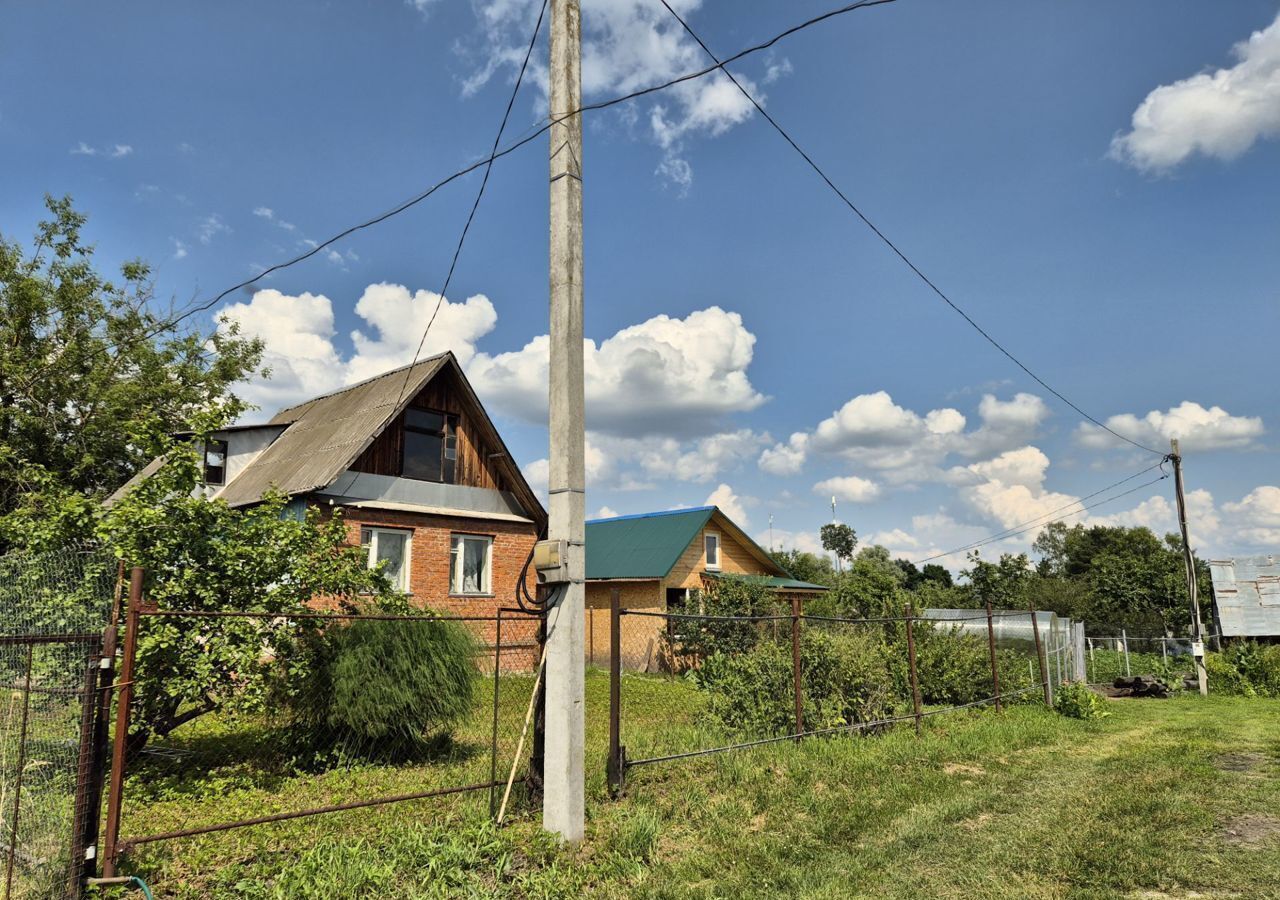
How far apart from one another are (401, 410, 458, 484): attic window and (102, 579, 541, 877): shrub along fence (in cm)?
845

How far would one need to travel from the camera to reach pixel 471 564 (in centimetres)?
1769

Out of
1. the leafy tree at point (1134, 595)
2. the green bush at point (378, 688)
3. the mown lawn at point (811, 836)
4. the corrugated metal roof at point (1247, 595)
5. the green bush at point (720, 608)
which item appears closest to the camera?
the mown lawn at point (811, 836)

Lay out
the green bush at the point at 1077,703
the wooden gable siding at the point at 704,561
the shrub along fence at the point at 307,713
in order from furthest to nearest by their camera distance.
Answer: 1. the wooden gable siding at the point at 704,561
2. the green bush at the point at 1077,703
3. the shrub along fence at the point at 307,713

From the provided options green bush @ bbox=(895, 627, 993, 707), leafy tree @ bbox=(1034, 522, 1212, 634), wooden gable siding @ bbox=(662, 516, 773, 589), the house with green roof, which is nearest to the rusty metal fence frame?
green bush @ bbox=(895, 627, 993, 707)

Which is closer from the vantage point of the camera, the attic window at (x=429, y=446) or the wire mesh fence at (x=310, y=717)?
the wire mesh fence at (x=310, y=717)

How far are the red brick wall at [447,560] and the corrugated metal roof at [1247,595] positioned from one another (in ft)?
83.1

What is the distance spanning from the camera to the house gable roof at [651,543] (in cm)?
2267

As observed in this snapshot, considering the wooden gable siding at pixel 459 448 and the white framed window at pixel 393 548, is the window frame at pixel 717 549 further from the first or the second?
the white framed window at pixel 393 548

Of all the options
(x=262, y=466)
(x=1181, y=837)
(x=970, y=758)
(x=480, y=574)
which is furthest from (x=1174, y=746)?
(x=262, y=466)

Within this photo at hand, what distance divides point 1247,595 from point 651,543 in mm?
22083

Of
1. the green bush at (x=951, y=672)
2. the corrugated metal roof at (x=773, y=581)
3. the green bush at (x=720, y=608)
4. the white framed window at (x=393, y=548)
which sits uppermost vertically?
the white framed window at (x=393, y=548)

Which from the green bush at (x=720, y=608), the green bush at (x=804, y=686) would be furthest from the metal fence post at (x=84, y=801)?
the green bush at (x=720, y=608)

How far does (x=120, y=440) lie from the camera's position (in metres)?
25.0

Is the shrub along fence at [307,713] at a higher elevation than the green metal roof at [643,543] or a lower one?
lower
